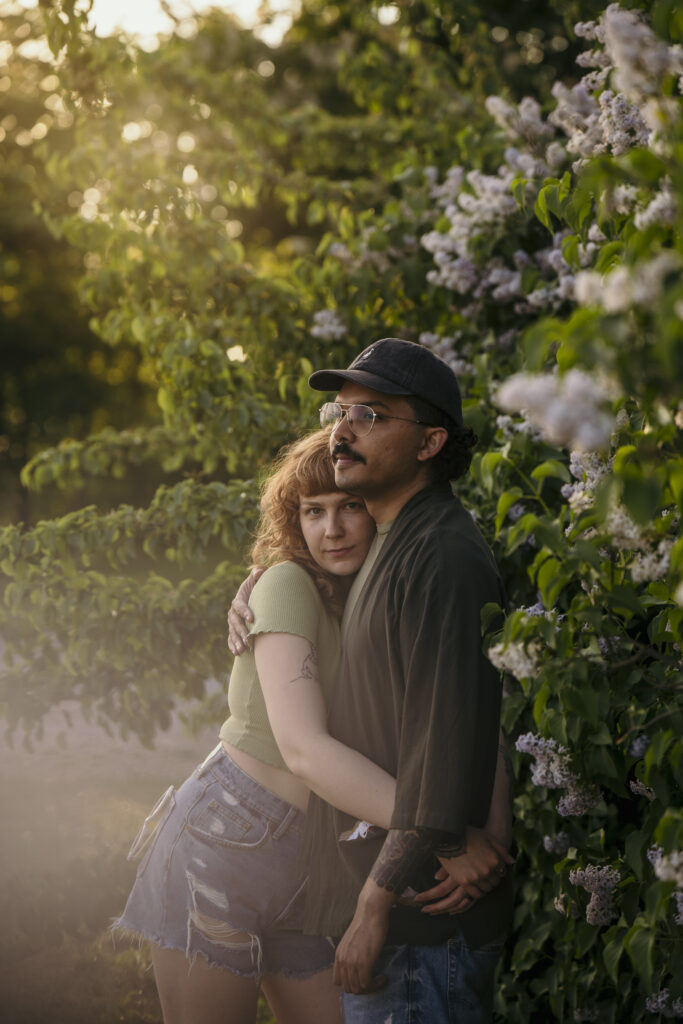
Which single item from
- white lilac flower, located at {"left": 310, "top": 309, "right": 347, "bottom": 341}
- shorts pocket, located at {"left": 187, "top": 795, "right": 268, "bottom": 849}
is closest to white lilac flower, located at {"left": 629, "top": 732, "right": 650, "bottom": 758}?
shorts pocket, located at {"left": 187, "top": 795, "right": 268, "bottom": 849}

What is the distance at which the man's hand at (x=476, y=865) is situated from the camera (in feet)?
6.52

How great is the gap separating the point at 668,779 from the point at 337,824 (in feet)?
2.28

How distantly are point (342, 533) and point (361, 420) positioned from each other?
1.02 ft

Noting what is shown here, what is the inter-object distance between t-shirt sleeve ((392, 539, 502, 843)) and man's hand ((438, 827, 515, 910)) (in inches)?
1.6

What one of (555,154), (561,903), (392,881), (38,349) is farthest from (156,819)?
(38,349)

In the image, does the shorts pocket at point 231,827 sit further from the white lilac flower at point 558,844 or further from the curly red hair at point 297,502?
the white lilac flower at point 558,844

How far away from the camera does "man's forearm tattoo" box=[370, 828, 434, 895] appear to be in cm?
190

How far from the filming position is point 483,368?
3.53 metres

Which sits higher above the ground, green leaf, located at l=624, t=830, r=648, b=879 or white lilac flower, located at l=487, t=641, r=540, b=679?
white lilac flower, located at l=487, t=641, r=540, b=679

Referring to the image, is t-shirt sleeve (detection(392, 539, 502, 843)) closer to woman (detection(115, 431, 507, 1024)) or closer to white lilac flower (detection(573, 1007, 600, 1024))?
woman (detection(115, 431, 507, 1024))

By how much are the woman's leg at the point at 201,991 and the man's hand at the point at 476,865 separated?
1.86 feet

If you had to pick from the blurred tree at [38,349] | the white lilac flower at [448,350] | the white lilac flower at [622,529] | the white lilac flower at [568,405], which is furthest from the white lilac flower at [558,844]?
the blurred tree at [38,349]

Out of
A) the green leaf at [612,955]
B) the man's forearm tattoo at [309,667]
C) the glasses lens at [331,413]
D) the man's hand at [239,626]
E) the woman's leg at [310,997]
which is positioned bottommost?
the woman's leg at [310,997]

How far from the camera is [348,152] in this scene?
24.3 ft
